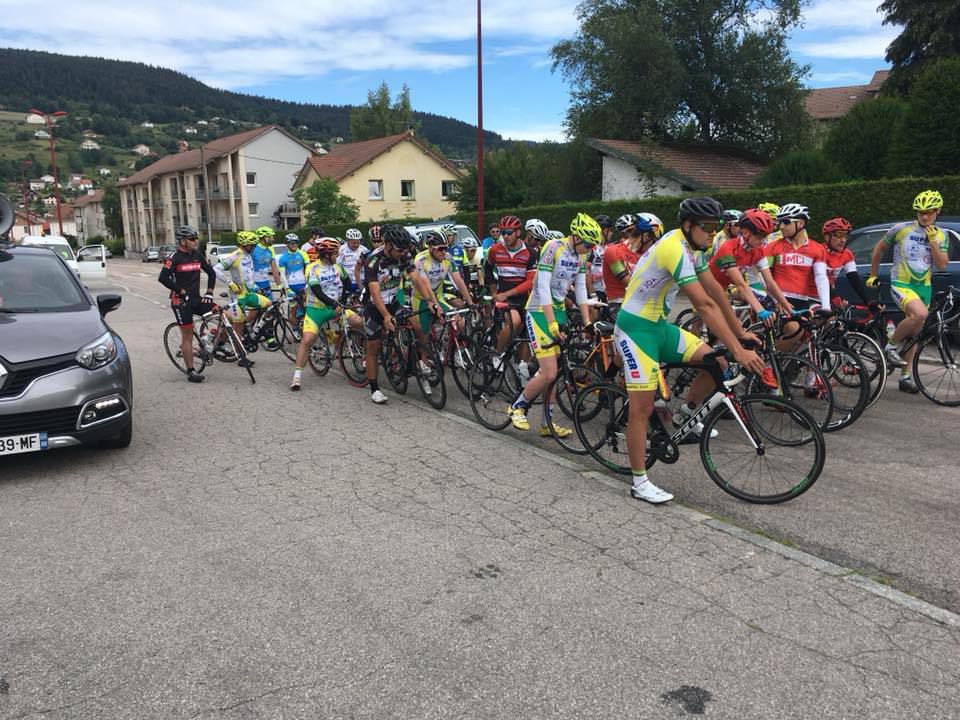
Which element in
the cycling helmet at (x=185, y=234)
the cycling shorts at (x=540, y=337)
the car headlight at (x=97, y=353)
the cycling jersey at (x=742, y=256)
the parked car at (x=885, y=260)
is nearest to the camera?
the car headlight at (x=97, y=353)

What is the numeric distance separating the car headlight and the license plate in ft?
2.01

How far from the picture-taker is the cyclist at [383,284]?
781 centimetres

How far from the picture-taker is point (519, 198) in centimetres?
4162

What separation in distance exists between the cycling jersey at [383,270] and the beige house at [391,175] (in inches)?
1859

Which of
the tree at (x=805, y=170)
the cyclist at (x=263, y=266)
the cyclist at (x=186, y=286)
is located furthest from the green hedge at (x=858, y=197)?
the cyclist at (x=186, y=286)

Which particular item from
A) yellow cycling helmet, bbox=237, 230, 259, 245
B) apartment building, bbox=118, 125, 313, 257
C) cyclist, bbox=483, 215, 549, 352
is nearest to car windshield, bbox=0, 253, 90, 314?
yellow cycling helmet, bbox=237, 230, 259, 245

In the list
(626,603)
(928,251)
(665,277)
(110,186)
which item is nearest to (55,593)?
(626,603)

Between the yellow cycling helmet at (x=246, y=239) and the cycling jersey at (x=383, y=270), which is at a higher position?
the yellow cycling helmet at (x=246, y=239)

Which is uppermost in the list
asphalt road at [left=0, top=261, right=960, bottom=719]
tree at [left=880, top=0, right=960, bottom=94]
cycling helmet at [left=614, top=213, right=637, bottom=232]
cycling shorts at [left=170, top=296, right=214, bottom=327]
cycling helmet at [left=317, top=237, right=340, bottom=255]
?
tree at [left=880, top=0, right=960, bottom=94]

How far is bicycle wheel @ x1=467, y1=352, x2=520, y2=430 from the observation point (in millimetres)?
7031

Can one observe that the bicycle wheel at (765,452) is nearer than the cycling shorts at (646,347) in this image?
Yes

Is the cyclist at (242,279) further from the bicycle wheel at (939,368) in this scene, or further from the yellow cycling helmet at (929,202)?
the bicycle wheel at (939,368)

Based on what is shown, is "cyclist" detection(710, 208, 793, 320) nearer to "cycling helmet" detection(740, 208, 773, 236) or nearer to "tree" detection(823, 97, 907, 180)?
"cycling helmet" detection(740, 208, 773, 236)

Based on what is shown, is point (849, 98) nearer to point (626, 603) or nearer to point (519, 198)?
point (519, 198)
